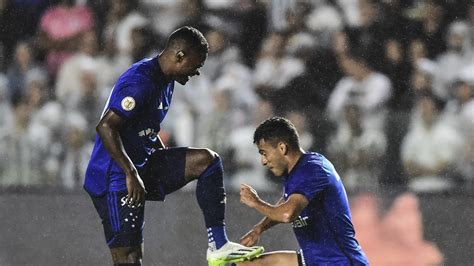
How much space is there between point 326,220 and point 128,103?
129 centimetres

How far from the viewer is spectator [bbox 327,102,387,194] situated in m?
8.00

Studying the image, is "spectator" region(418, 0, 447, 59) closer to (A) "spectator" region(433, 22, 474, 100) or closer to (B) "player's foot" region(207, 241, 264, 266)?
(A) "spectator" region(433, 22, 474, 100)

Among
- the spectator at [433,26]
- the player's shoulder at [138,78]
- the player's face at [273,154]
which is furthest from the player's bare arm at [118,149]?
the spectator at [433,26]

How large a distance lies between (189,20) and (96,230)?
229 centimetres

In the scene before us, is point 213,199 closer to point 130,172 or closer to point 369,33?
point 130,172

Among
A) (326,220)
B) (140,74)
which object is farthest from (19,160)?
(326,220)

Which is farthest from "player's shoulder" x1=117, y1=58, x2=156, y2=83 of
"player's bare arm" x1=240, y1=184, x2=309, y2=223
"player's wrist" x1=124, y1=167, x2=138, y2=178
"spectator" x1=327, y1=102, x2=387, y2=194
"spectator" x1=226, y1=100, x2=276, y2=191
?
"spectator" x1=327, y1=102, x2=387, y2=194

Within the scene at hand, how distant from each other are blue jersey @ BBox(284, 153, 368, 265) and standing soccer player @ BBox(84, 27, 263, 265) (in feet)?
1.17

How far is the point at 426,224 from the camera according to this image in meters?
7.70

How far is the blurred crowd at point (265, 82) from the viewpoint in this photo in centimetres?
807

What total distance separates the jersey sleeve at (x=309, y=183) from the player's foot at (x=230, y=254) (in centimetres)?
46

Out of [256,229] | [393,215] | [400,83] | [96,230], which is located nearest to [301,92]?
[400,83]

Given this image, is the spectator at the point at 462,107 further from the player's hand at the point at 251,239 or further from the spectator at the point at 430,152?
the player's hand at the point at 251,239

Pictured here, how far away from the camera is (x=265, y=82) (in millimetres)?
8578
